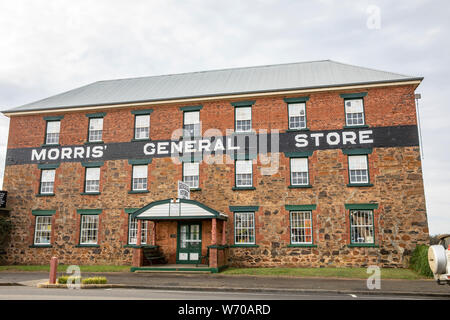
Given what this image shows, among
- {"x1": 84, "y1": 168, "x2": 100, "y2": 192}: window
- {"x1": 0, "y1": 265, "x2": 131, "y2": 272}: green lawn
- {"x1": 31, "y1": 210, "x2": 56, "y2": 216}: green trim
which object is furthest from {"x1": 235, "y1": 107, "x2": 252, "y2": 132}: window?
{"x1": 31, "y1": 210, "x2": 56, "y2": 216}: green trim

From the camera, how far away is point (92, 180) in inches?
883

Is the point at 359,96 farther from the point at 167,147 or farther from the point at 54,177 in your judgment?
the point at 54,177

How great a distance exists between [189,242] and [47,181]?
9.76 metres

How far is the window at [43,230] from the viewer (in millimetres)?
22156

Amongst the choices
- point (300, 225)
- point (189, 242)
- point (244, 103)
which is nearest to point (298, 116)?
point (244, 103)

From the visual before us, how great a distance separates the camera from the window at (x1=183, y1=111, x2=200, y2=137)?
71.2 ft

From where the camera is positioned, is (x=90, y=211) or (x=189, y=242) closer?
(x=189, y=242)

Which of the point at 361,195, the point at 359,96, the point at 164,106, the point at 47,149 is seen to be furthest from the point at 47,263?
the point at 359,96

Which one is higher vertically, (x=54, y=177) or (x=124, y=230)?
(x=54, y=177)

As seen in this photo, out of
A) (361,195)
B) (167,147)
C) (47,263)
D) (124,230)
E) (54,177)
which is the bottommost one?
(47,263)

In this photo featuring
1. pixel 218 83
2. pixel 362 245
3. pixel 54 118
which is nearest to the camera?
pixel 362 245

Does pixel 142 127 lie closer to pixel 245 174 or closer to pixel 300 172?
pixel 245 174

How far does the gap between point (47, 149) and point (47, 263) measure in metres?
6.84

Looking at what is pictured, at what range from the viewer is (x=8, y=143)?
78.4ft
